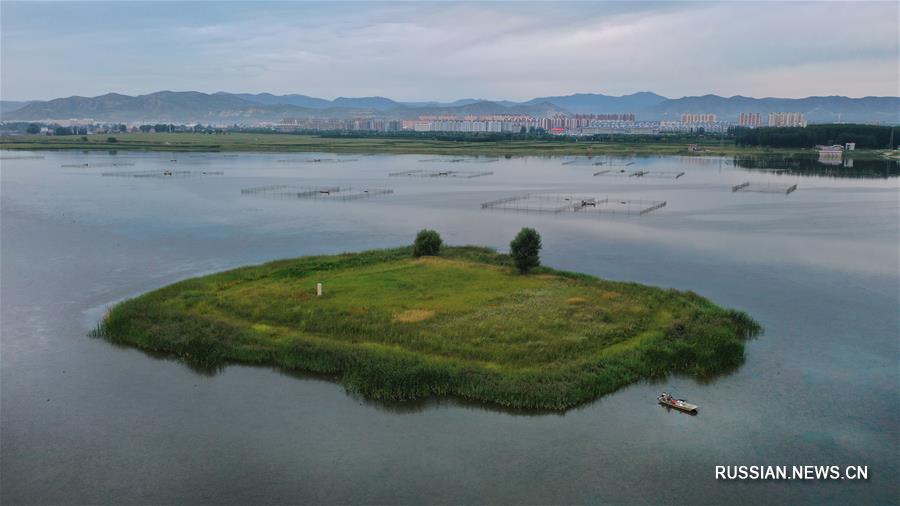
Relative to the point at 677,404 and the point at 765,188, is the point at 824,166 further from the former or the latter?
the point at 677,404

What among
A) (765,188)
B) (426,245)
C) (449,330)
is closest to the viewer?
(449,330)

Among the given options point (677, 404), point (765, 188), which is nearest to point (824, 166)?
point (765, 188)

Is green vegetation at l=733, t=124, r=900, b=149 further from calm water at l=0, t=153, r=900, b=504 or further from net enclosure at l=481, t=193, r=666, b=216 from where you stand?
calm water at l=0, t=153, r=900, b=504

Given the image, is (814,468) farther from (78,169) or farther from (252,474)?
(78,169)

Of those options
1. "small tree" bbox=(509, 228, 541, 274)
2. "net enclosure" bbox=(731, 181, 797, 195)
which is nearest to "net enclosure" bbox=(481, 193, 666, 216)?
"net enclosure" bbox=(731, 181, 797, 195)

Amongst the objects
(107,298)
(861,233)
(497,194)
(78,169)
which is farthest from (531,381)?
(78,169)

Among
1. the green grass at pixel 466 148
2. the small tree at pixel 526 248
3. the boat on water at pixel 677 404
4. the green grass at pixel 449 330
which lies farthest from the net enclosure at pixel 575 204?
the green grass at pixel 466 148
